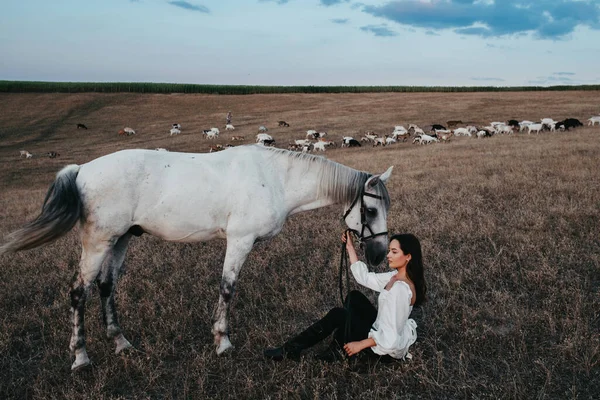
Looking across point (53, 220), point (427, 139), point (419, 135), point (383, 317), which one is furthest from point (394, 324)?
point (419, 135)

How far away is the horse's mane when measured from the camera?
4.89 metres

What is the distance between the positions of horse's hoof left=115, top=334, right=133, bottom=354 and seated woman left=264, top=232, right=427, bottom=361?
1.65m

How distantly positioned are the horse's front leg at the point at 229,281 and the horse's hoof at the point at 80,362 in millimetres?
1303

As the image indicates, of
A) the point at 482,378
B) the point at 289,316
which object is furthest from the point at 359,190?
the point at 482,378

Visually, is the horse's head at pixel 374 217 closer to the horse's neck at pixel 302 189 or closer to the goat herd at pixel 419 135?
the horse's neck at pixel 302 189

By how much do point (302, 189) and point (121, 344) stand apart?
2.68m

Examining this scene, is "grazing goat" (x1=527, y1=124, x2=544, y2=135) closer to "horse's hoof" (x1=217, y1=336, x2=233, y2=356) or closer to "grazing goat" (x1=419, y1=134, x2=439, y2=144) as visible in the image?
"grazing goat" (x1=419, y1=134, x2=439, y2=144)

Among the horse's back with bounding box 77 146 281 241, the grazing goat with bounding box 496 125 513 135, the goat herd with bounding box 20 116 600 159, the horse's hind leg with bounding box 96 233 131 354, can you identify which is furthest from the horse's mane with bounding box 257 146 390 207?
the grazing goat with bounding box 496 125 513 135

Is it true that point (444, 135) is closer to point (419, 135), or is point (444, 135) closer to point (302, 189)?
point (419, 135)

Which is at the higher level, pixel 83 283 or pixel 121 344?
pixel 83 283

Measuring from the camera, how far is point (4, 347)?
466cm

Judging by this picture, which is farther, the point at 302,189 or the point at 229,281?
the point at 302,189

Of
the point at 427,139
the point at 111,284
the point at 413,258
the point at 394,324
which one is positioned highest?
the point at 413,258

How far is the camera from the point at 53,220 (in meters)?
4.32
